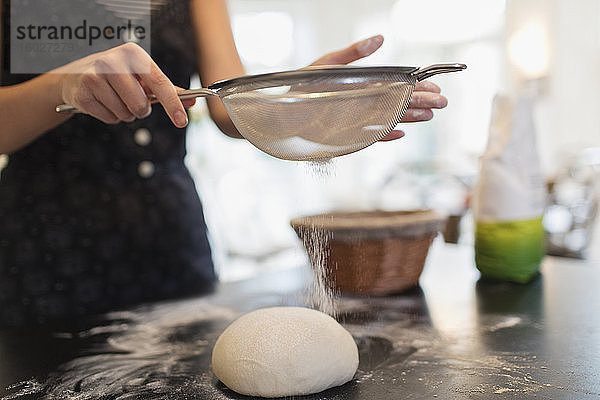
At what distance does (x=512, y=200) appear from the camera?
103cm

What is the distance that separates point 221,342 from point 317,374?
130mm

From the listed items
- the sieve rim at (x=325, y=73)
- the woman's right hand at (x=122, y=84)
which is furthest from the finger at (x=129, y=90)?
the sieve rim at (x=325, y=73)

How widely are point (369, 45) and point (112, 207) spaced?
58 centimetres

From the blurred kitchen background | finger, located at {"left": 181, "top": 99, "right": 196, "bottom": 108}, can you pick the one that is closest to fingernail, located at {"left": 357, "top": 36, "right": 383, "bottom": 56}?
finger, located at {"left": 181, "top": 99, "right": 196, "bottom": 108}

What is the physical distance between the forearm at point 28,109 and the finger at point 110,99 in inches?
3.8

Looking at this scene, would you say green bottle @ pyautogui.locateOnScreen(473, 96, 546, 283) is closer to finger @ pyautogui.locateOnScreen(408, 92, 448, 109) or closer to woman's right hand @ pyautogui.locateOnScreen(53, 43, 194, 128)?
finger @ pyautogui.locateOnScreen(408, 92, 448, 109)

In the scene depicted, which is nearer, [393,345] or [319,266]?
[393,345]

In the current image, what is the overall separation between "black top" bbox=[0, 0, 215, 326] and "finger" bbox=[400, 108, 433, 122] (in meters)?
0.43

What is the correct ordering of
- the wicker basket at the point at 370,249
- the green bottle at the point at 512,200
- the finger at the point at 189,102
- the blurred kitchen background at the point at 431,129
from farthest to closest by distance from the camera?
the blurred kitchen background at the point at 431,129 < the green bottle at the point at 512,200 < the wicker basket at the point at 370,249 < the finger at the point at 189,102

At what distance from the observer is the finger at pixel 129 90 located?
0.60 meters

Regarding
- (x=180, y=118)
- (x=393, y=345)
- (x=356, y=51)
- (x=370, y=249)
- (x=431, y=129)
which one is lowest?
(x=393, y=345)

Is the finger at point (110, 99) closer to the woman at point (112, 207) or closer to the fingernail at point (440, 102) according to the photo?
the woman at point (112, 207)

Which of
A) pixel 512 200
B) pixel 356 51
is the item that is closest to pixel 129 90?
pixel 356 51

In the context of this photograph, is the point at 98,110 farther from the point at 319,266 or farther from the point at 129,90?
the point at 319,266
